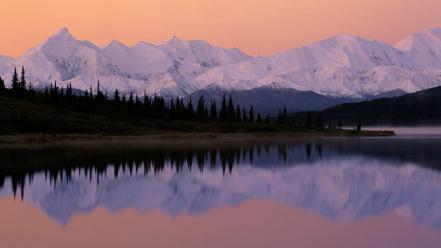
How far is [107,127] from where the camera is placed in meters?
181

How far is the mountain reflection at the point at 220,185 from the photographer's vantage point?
42.3 m

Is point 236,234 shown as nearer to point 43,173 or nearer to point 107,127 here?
point 43,173

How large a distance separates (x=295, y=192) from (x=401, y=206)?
987 centimetres

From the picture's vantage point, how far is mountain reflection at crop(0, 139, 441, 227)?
139ft

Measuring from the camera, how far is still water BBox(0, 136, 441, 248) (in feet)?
104

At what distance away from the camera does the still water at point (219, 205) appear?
104 ft

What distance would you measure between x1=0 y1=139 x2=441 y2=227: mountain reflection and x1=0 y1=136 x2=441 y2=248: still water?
0.29ft

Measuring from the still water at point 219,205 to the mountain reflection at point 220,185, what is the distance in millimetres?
Answer: 89

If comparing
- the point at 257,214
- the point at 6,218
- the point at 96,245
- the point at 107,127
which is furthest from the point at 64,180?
the point at 107,127

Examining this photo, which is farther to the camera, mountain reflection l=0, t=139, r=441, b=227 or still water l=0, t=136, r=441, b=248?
mountain reflection l=0, t=139, r=441, b=227

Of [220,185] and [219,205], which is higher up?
[220,185]

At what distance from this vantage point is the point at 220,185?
55375mm

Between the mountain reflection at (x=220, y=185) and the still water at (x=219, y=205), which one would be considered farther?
the mountain reflection at (x=220, y=185)

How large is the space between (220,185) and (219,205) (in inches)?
482
